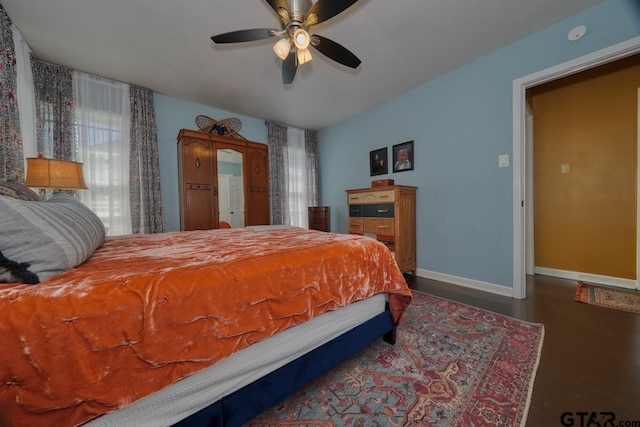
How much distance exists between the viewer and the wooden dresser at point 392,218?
2.94 m

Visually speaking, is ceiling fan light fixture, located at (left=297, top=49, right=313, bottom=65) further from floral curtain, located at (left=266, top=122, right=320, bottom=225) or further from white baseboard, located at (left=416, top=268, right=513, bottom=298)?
white baseboard, located at (left=416, top=268, right=513, bottom=298)

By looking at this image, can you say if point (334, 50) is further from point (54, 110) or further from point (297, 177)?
point (54, 110)

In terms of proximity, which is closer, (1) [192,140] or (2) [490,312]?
(2) [490,312]

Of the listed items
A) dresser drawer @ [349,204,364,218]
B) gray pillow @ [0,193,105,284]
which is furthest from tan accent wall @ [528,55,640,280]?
gray pillow @ [0,193,105,284]

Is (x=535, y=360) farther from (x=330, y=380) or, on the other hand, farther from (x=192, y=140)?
(x=192, y=140)

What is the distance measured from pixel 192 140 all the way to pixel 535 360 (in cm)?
390

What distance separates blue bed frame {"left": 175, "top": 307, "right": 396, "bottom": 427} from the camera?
0.86 metres

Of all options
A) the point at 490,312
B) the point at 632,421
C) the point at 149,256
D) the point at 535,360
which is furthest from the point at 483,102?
the point at 149,256

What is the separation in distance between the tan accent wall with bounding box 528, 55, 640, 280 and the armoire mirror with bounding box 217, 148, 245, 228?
4.14 m

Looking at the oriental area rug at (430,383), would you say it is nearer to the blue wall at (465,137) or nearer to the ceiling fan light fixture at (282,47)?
the blue wall at (465,137)

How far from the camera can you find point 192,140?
10.3 ft

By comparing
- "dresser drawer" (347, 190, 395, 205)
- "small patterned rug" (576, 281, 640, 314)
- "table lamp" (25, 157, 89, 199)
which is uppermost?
"table lamp" (25, 157, 89, 199)

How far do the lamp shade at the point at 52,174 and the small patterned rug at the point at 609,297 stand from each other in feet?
15.6

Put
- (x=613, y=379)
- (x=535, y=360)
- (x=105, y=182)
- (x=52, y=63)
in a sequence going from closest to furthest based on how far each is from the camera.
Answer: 1. (x=613, y=379)
2. (x=535, y=360)
3. (x=52, y=63)
4. (x=105, y=182)
